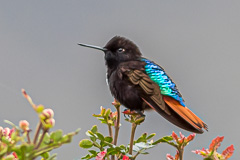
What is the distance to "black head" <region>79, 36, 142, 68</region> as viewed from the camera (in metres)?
2.14

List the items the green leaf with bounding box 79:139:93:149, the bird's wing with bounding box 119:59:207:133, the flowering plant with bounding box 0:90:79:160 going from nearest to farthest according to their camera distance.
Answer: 1. the flowering plant with bounding box 0:90:79:160
2. the green leaf with bounding box 79:139:93:149
3. the bird's wing with bounding box 119:59:207:133

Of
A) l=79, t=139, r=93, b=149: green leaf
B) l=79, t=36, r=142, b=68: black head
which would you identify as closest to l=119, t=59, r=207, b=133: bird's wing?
l=79, t=36, r=142, b=68: black head

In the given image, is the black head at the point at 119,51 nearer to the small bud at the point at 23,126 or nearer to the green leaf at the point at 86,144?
the green leaf at the point at 86,144

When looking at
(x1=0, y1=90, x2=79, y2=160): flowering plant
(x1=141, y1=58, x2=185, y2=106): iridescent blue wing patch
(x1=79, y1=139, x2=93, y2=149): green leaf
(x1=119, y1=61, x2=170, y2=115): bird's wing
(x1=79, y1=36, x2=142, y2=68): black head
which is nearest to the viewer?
(x1=0, y1=90, x2=79, y2=160): flowering plant

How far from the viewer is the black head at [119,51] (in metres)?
2.14

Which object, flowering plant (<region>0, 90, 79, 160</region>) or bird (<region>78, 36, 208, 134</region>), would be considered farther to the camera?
bird (<region>78, 36, 208, 134</region>)

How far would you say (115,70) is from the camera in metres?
2.04

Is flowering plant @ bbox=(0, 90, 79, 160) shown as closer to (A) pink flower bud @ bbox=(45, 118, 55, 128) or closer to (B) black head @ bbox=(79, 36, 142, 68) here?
(A) pink flower bud @ bbox=(45, 118, 55, 128)

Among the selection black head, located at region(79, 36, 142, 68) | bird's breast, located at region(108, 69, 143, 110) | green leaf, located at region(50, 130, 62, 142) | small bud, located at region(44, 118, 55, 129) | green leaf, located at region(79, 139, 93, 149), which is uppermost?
black head, located at region(79, 36, 142, 68)

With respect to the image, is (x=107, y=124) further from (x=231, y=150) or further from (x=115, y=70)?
(x=115, y=70)

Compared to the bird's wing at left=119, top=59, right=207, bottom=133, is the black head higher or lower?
higher

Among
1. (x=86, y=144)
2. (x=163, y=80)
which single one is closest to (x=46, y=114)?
(x=86, y=144)

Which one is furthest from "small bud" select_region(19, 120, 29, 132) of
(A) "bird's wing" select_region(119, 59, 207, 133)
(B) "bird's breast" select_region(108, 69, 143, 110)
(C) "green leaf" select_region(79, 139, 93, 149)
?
(B) "bird's breast" select_region(108, 69, 143, 110)

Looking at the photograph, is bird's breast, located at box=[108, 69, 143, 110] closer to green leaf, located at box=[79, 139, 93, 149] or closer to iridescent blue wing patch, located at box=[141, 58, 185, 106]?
iridescent blue wing patch, located at box=[141, 58, 185, 106]
